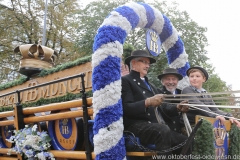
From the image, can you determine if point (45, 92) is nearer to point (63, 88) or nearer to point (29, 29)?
point (63, 88)

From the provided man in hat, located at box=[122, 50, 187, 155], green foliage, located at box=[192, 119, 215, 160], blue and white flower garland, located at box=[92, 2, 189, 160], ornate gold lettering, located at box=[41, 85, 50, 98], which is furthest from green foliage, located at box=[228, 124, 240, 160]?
ornate gold lettering, located at box=[41, 85, 50, 98]

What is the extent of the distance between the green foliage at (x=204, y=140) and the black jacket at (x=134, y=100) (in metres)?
0.59

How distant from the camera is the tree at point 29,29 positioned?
50.0ft

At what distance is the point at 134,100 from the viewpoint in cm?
323

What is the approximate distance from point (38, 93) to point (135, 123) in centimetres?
280

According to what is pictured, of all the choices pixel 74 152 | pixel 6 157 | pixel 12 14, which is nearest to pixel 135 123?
pixel 74 152

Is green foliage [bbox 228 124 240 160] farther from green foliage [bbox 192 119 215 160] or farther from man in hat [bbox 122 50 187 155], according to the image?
green foliage [bbox 192 119 215 160]

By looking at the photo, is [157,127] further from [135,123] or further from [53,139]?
[53,139]

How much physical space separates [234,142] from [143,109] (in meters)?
1.16

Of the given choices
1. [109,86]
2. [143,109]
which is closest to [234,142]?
[143,109]

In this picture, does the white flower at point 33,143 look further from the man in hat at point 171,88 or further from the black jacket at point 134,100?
the man in hat at point 171,88

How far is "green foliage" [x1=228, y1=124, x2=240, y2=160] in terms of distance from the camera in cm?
320

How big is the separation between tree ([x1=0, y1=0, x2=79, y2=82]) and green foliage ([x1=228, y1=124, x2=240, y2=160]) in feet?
43.6

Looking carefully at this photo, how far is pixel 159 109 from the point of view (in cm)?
353
